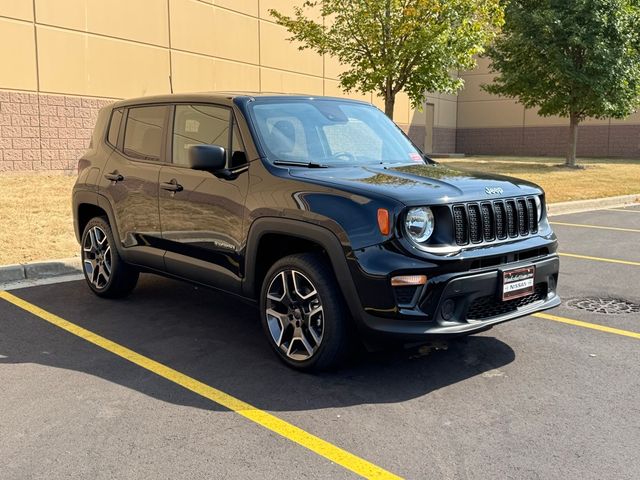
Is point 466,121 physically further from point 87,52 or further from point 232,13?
point 87,52

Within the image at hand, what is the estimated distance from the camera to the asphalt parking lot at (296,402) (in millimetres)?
3215

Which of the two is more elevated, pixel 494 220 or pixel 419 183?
pixel 419 183

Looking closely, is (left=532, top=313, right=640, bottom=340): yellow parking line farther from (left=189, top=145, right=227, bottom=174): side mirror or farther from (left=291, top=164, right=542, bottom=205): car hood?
(left=189, top=145, right=227, bottom=174): side mirror

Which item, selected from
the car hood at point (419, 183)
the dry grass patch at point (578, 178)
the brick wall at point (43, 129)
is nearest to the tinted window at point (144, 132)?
the car hood at point (419, 183)

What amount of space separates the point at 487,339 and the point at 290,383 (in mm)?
1698

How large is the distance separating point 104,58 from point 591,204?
12.1m

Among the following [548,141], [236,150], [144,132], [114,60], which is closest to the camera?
[236,150]

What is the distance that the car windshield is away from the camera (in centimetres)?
488

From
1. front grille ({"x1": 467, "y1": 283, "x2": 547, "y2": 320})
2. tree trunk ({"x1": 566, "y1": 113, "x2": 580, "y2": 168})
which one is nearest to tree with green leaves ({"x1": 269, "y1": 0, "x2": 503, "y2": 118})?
tree trunk ({"x1": 566, "y1": 113, "x2": 580, "y2": 168})

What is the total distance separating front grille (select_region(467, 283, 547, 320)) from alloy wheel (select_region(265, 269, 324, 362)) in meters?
0.94

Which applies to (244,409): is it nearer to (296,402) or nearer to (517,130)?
(296,402)

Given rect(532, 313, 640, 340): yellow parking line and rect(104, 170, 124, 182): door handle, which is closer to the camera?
rect(532, 313, 640, 340): yellow parking line

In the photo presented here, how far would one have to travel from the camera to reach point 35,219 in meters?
10.1

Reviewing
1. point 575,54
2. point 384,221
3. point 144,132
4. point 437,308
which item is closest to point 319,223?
point 384,221
